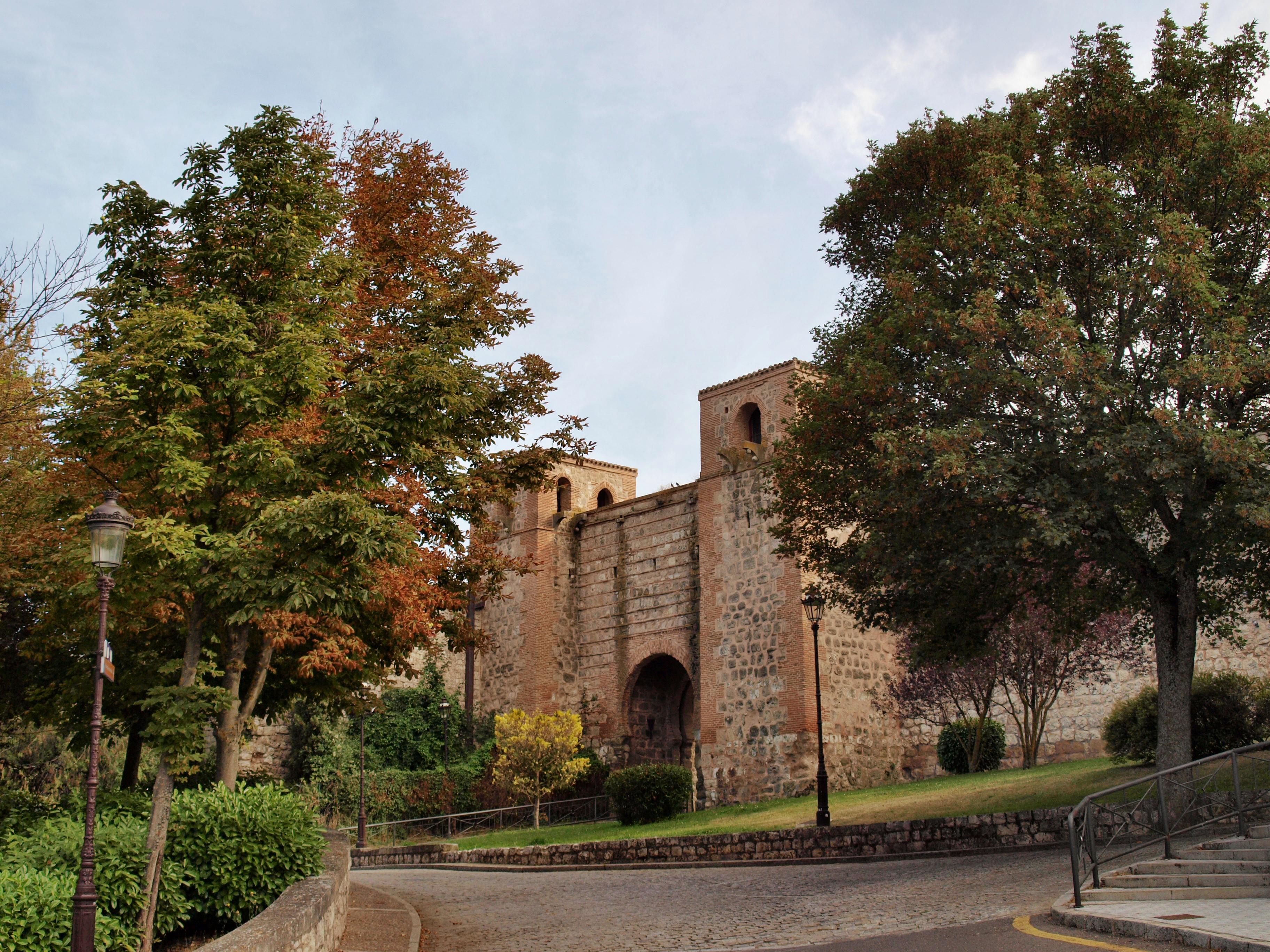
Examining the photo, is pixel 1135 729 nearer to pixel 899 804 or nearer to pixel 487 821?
pixel 899 804

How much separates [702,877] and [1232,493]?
799 cm

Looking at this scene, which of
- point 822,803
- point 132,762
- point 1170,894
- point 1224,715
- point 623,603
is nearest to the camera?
point 1170,894

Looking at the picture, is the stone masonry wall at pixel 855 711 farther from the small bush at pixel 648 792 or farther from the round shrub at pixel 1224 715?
the round shrub at pixel 1224 715

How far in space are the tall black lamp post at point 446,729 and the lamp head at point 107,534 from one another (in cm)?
2076

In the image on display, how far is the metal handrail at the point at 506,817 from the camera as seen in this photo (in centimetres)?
2586

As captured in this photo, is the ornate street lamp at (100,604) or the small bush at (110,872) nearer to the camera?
the ornate street lamp at (100,604)

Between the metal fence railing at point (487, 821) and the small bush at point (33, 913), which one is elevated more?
the small bush at point (33, 913)

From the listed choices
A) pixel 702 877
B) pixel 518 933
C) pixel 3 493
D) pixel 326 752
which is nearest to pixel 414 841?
pixel 326 752

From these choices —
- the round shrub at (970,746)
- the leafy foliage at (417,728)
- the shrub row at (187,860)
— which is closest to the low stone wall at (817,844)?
the round shrub at (970,746)

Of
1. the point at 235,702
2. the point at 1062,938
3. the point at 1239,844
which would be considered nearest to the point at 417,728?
the point at 235,702

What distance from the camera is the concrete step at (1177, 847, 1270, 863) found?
9.58 m

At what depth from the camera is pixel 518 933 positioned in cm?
1019

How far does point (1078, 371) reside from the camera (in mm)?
11531

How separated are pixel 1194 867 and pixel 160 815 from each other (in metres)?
8.69
